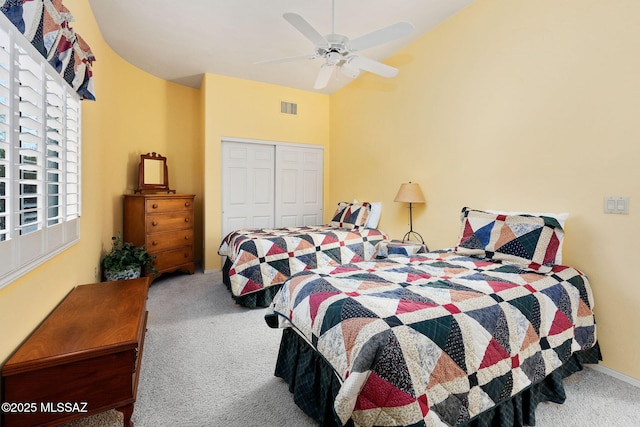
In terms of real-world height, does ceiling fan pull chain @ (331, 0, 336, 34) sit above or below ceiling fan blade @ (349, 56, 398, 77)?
above

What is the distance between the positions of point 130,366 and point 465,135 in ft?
10.2

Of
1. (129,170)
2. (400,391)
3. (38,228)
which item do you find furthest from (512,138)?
(129,170)

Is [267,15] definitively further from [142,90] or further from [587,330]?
[587,330]

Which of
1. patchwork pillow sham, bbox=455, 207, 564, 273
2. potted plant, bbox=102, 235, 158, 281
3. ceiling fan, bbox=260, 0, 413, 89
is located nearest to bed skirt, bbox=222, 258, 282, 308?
potted plant, bbox=102, 235, 158, 281

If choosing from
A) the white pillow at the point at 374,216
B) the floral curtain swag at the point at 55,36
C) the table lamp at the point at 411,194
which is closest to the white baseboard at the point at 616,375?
the table lamp at the point at 411,194

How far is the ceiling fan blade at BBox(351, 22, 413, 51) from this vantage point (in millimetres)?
2158

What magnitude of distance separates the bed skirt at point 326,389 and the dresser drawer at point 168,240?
8.88ft

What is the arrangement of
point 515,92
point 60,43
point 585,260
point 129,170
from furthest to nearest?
point 129,170 → point 515,92 → point 585,260 → point 60,43

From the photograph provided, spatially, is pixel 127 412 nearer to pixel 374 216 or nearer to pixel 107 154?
pixel 107 154

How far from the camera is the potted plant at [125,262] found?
312cm

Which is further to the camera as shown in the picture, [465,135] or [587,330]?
[465,135]

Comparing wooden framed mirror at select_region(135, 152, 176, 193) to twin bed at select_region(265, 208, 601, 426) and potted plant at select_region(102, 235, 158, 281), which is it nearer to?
potted plant at select_region(102, 235, 158, 281)

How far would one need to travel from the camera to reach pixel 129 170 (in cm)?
420

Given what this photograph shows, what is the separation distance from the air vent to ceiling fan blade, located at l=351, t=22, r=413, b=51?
2561 millimetres
